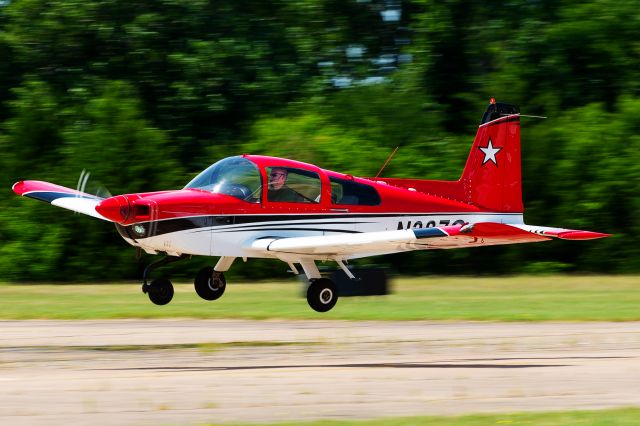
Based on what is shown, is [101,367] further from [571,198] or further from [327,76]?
[327,76]

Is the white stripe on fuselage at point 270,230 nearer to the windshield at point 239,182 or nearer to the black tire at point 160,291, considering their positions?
the windshield at point 239,182

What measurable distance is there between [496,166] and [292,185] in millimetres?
3996

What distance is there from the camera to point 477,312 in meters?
18.3

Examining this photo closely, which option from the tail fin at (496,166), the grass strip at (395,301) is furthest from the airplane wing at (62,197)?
the tail fin at (496,166)

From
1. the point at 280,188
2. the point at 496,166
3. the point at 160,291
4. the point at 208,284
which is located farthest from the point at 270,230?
the point at 496,166

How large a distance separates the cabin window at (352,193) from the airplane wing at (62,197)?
12.3ft

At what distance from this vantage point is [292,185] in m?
15.4

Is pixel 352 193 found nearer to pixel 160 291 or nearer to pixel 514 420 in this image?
A: pixel 160 291

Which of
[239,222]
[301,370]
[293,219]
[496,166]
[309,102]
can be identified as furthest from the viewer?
[309,102]

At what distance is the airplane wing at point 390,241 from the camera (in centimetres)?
1392

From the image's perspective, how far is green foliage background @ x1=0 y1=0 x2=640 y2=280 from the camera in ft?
88.5

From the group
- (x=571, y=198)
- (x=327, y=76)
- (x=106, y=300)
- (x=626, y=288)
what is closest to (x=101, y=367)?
(x=106, y=300)

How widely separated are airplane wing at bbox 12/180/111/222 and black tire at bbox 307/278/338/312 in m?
3.56

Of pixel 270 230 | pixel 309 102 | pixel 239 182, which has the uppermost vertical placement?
pixel 309 102
